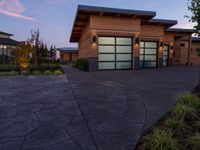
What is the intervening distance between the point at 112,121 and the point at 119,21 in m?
11.0

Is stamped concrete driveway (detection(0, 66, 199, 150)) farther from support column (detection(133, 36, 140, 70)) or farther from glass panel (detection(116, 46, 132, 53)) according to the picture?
support column (detection(133, 36, 140, 70))

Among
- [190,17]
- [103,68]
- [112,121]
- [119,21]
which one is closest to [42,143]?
[112,121]

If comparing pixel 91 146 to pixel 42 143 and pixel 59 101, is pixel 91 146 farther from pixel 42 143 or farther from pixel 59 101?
pixel 59 101

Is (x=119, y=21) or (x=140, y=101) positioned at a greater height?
(x=119, y=21)

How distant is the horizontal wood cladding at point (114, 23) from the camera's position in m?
11.8

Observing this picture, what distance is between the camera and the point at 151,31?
15047 millimetres

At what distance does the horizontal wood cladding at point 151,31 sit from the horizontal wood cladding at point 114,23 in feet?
7.28

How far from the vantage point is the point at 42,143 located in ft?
7.31

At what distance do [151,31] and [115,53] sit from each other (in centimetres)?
503

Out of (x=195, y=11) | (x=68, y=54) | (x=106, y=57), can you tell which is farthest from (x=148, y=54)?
(x=68, y=54)

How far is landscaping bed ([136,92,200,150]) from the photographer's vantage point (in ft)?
6.54

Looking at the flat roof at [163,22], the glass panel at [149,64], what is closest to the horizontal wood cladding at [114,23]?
the flat roof at [163,22]

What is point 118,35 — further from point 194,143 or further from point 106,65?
point 194,143

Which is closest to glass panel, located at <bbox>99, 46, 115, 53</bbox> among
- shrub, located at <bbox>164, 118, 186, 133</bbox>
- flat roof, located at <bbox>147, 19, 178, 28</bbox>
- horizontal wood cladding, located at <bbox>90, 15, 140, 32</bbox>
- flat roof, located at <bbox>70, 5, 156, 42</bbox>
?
horizontal wood cladding, located at <bbox>90, 15, 140, 32</bbox>
